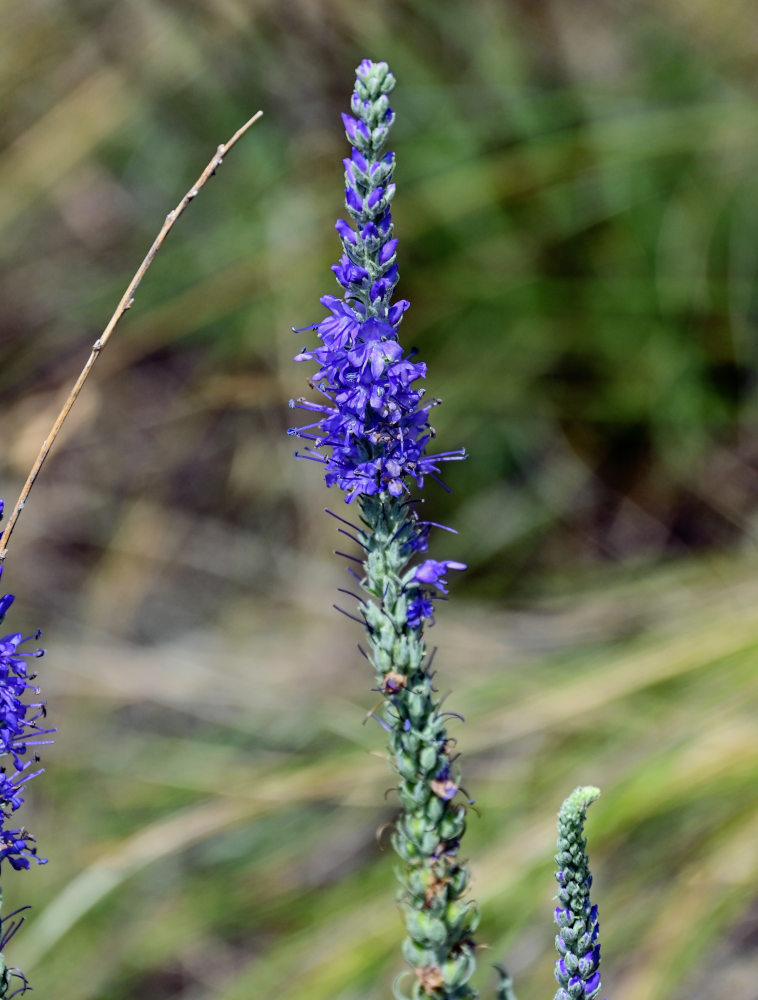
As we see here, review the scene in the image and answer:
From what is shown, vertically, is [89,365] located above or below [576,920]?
above

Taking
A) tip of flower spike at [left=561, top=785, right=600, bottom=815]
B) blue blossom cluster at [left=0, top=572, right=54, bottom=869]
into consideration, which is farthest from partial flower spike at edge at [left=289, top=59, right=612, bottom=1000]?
blue blossom cluster at [left=0, top=572, right=54, bottom=869]

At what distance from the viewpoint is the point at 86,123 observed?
14.0ft

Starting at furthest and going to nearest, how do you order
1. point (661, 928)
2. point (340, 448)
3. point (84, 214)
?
1. point (84, 214)
2. point (661, 928)
3. point (340, 448)

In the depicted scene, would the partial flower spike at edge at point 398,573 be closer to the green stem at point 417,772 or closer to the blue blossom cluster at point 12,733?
the green stem at point 417,772

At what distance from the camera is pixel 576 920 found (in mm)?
1065

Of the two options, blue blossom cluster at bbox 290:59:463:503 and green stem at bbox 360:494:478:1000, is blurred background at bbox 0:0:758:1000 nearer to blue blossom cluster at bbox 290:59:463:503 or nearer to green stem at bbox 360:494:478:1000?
green stem at bbox 360:494:478:1000

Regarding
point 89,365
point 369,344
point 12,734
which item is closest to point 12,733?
point 12,734

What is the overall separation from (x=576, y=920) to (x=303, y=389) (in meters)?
3.17

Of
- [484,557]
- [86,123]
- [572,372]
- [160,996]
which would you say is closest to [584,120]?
[572,372]

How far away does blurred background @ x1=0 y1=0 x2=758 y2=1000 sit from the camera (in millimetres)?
3330

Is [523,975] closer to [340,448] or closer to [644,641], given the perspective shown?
[644,641]

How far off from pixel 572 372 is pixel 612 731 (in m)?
1.62

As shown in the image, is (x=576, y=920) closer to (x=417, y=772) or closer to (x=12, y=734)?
(x=417, y=772)

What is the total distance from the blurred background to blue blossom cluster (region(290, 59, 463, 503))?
1.99m
